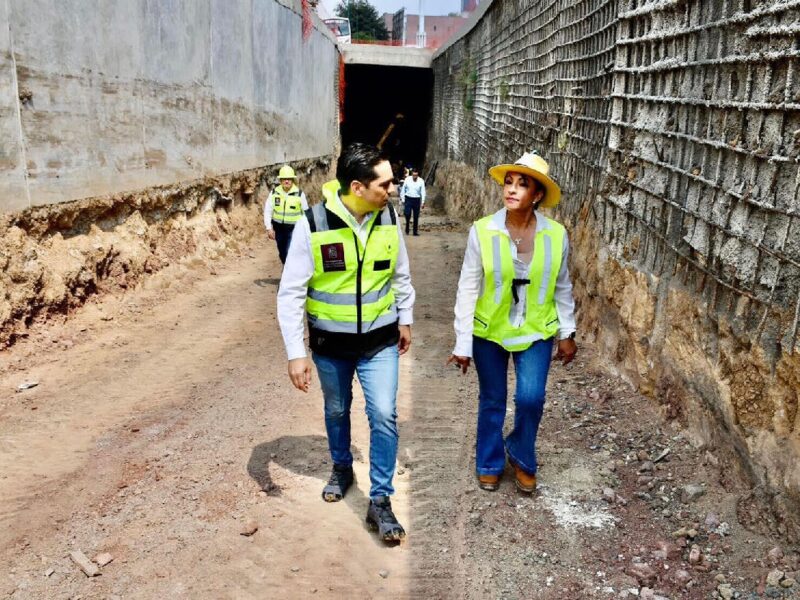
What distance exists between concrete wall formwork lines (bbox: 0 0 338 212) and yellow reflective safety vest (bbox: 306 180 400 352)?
417 cm

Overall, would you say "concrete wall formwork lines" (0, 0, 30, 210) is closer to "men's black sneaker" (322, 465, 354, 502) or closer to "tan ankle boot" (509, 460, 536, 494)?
"men's black sneaker" (322, 465, 354, 502)

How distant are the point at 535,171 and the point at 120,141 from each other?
20.2 feet

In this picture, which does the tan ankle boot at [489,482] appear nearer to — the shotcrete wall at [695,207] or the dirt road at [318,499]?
the dirt road at [318,499]

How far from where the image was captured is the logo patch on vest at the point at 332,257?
10.9 ft

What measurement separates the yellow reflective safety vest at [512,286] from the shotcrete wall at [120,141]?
476 cm

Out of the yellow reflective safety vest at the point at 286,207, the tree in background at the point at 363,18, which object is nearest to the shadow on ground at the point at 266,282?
the yellow reflective safety vest at the point at 286,207

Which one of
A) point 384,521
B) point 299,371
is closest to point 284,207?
point 299,371

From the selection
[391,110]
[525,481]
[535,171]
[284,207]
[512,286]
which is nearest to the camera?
[535,171]

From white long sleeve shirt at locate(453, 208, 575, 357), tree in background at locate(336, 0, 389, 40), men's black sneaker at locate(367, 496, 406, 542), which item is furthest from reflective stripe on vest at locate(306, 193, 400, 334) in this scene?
tree in background at locate(336, 0, 389, 40)

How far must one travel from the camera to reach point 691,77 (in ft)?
13.7

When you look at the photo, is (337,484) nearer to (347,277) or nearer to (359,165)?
(347,277)

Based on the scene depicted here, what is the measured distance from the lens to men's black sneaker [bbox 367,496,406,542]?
349 centimetres

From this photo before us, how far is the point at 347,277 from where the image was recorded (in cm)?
339

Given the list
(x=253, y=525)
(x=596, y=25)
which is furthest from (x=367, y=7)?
(x=253, y=525)
